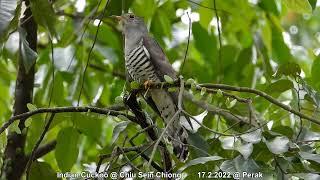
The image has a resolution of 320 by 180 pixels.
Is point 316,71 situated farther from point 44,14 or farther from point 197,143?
point 44,14

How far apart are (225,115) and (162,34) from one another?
35.4 inches

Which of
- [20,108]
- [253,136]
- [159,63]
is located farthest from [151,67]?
[253,136]

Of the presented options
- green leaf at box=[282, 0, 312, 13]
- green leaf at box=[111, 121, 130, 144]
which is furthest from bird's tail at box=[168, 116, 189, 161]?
green leaf at box=[282, 0, 312, 13]

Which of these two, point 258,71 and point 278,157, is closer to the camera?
point 278,157

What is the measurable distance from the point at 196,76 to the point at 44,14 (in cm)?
188

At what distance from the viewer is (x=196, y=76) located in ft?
11.8

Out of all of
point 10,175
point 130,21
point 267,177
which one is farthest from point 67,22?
point 267,177

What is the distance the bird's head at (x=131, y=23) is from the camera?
355 centimetres

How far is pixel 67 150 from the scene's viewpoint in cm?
254

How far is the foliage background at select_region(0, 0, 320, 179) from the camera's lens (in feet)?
6.32

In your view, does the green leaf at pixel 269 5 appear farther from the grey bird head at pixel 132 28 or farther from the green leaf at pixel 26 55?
the green leaf at pixel 26 55

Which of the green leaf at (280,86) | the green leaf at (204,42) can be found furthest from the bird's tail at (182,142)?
the green leaf at (204,42)

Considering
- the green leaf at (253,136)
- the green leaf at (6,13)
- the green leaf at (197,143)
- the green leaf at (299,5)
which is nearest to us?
the green leaf at (6,13)

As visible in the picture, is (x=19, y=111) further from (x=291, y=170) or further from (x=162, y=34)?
(x=291, y=170)
